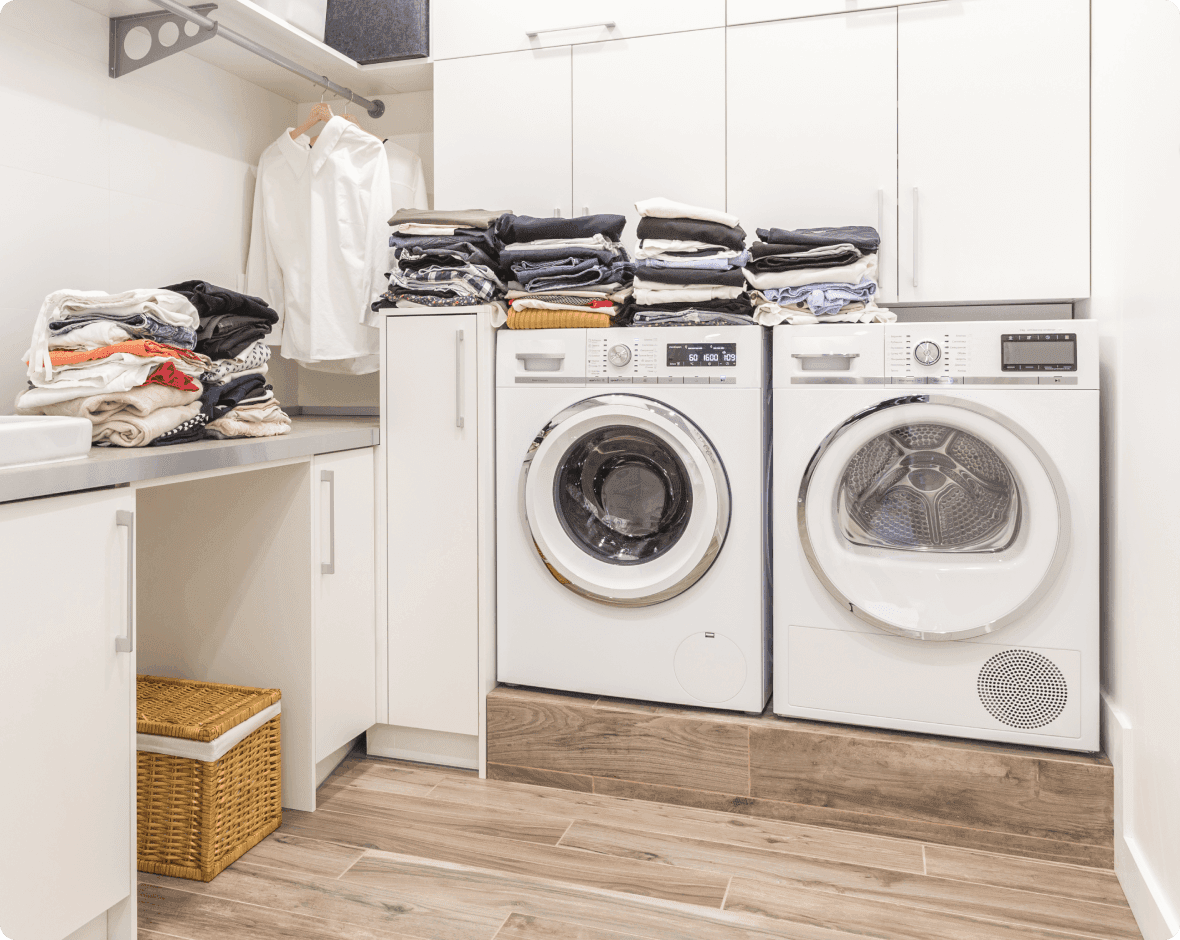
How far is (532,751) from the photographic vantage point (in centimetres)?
214

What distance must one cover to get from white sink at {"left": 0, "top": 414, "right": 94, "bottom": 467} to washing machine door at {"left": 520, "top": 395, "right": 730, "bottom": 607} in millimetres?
975

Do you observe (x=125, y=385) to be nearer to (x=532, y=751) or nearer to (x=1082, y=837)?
(x=532, y=751)

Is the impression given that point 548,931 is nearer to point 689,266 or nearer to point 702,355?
point 702,355

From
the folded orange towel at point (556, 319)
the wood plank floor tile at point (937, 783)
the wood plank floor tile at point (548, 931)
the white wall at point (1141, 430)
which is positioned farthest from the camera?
the folded orange towel at point (556, 319)

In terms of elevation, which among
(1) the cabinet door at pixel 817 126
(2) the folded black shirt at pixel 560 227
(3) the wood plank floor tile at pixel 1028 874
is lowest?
(3) the wood plank floor tile at pixel 1028 874

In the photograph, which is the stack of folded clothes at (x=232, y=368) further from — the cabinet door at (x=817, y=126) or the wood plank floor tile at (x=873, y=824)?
the cabinet door at (x=817, y=126)

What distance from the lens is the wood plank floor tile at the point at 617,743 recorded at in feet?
6.57

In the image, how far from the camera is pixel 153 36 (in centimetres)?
215

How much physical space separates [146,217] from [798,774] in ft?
7.08

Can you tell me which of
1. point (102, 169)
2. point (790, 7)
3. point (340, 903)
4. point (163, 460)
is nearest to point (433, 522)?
point (163, 460)

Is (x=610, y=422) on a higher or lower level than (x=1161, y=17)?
lower

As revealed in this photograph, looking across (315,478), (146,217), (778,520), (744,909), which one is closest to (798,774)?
(744,909)

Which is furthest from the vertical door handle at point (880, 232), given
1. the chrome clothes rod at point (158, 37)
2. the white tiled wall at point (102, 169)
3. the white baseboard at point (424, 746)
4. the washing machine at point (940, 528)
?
the white tiled wall at point (102, 169)

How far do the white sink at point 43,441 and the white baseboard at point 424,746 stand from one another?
113 centimetres
